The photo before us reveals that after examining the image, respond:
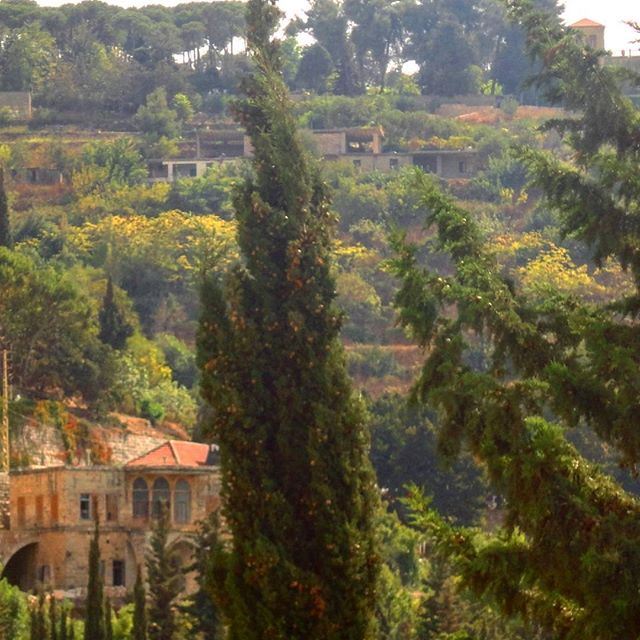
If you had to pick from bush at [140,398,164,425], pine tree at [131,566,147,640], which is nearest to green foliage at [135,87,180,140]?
bush at [140,398,164,425]

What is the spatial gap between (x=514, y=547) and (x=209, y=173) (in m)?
87.9

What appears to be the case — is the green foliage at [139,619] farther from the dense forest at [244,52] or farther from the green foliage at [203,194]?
the dense forest at [244,52]

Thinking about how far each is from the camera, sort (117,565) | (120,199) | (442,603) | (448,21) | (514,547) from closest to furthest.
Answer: (514,547) → (442,603) → (117,565) → (120,199) → (448,21)

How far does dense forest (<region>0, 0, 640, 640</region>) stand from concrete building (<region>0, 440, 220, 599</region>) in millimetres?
3776

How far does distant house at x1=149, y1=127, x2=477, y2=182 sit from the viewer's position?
10575 cm

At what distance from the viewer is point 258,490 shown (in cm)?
2155

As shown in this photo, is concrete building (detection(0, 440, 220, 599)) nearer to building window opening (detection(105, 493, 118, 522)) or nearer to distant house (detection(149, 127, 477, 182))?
building window opening (detection(105, 493, 118, 522))

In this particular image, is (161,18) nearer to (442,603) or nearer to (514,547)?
(442,603)

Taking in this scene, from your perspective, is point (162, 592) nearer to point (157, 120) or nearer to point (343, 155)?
point (343, 155)

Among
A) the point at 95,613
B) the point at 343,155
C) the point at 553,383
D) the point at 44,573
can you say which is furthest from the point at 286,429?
the point at 343,155

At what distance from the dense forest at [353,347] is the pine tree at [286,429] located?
0.02 metres

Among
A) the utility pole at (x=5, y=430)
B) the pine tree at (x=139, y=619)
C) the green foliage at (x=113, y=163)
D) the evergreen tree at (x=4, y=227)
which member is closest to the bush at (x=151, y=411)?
the evergreen tree at (x=4, y=227)

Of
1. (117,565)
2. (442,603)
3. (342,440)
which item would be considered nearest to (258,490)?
(342,440)

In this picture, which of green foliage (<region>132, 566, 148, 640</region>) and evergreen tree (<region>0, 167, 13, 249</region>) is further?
evergreen tree (<region>0, 167, 13, 249</region>)
